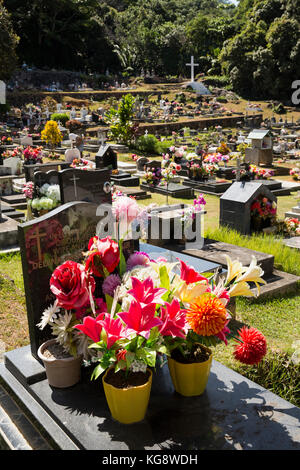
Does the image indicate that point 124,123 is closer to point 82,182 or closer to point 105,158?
point 105,158

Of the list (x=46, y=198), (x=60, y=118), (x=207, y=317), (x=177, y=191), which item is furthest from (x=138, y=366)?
(x=60, y=118)

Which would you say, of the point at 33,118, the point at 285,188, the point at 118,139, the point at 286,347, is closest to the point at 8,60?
the point at 33,118

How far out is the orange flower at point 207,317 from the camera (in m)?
2.38

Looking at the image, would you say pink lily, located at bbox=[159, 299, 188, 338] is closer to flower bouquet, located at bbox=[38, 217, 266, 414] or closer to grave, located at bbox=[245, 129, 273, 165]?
flower bouquet, located at bbox=[38, 217, 266, 414]

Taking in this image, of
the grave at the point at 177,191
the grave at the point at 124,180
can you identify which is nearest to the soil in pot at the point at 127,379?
the grave at the point at 177,191

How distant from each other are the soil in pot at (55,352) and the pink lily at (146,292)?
87cm

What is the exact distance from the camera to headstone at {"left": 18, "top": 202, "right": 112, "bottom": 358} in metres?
3.16

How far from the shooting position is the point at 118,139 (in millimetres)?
22781

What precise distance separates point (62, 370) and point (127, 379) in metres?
0.62

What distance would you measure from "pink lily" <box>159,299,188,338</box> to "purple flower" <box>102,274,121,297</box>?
1.77 ft

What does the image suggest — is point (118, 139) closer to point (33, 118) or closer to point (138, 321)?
point (33, 118)

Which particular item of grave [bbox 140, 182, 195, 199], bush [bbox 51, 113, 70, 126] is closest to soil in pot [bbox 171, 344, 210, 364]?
grave [bbox 140, 182, 195, 199]

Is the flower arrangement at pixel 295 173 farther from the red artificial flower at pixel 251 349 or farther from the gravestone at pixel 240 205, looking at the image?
the red artificial flower at pixel 251 349

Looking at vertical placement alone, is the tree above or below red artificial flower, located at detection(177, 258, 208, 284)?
above
